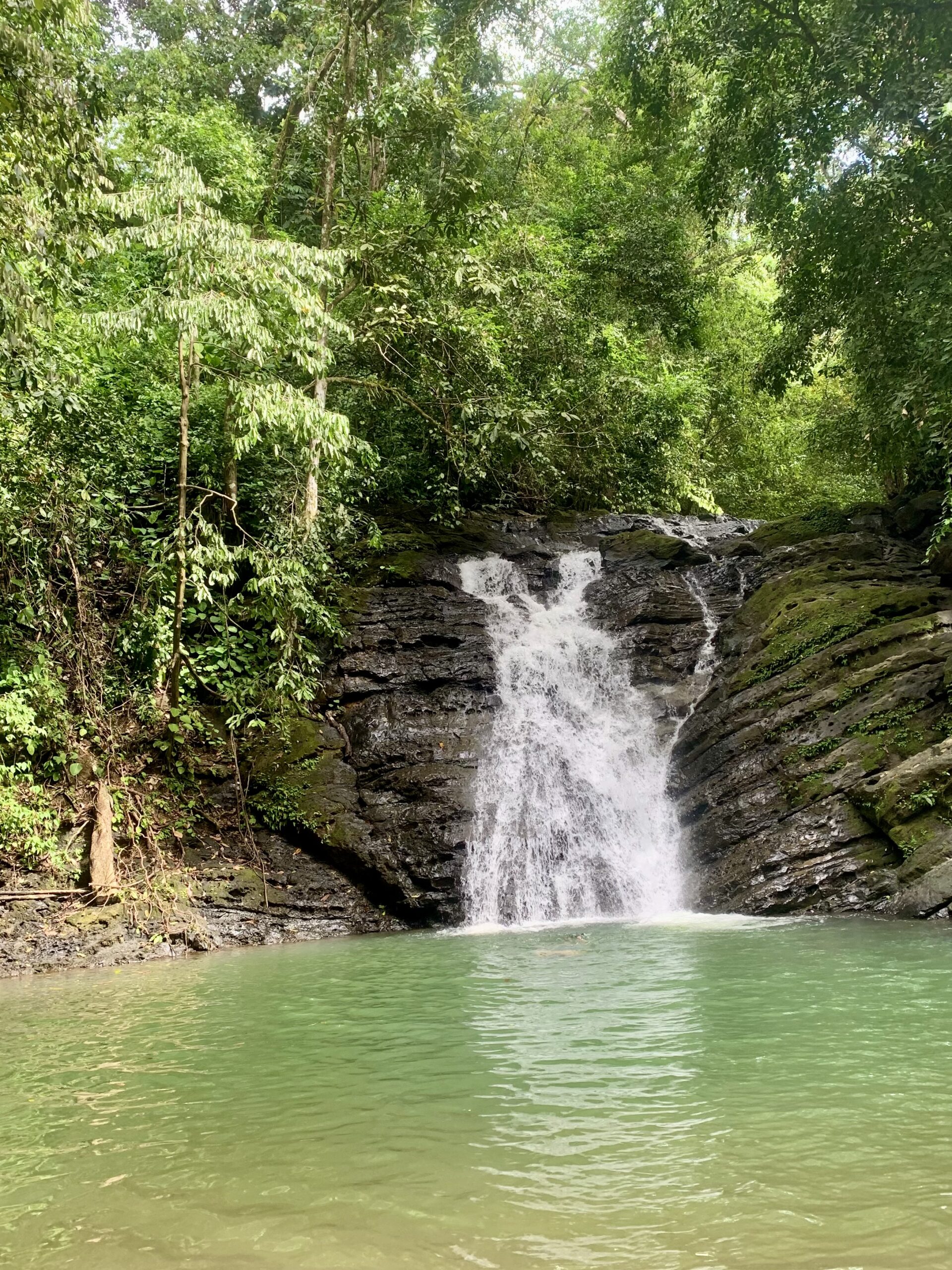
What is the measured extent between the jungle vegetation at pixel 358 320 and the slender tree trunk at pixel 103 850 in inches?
18.7

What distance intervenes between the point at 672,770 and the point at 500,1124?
8898 millimetres

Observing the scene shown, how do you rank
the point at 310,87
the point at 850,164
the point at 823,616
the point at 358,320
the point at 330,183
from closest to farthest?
1. the point at 823,616
2. the point at 850,164
3. the point at 330,183
4. the point at 310,87
5. the point at 358,320

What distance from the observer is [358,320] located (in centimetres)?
1537

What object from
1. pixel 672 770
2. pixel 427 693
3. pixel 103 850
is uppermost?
pixel 427 693

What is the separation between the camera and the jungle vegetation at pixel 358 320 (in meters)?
10.0

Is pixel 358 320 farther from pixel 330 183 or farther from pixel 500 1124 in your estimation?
pixel 500 1124

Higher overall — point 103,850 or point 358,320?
point 358,320

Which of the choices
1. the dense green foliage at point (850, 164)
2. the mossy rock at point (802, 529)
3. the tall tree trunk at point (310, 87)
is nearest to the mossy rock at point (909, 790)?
the dense green foliage at point (850, 164)

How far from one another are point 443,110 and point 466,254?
2376 mm

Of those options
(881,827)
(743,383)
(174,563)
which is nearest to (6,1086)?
(174,563)

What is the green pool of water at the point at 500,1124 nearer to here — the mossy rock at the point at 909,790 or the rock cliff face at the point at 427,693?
the mossy rock at the point at 909,790

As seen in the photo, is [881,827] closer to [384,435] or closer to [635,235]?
[384,435]

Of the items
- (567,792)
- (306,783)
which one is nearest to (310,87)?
(306,783)

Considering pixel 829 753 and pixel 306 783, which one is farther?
pixel 306 783
